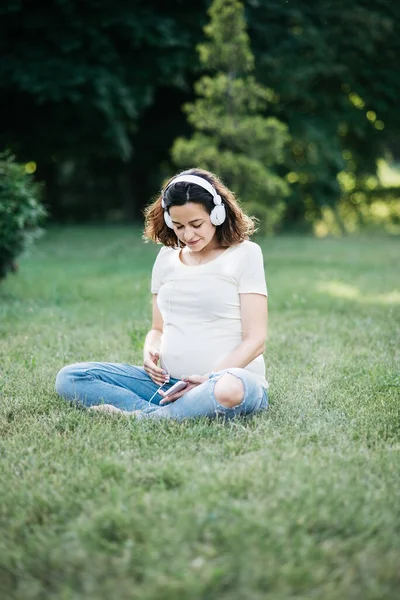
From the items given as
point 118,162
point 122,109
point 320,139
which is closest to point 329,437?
point 122,109

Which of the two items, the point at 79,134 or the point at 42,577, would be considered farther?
the point at 79,134

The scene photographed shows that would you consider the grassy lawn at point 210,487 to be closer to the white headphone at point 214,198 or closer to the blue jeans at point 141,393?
the blue jeans at point 141,393

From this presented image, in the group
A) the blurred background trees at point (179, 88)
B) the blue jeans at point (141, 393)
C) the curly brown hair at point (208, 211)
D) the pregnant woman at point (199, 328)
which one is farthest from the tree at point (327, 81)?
the blue jeans at point (141, 393)

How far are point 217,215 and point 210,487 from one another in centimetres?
149

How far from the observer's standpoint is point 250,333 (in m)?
3.53

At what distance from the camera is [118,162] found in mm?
21672

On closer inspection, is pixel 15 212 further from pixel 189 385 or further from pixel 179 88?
pixel 179 88

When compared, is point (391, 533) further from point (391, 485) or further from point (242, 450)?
point (242, 450)

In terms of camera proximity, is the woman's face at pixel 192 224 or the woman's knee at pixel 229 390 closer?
the woman's knee at pixel 229 390

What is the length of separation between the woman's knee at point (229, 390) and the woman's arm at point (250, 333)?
0.15 meters

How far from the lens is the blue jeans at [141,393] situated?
11.1 ft

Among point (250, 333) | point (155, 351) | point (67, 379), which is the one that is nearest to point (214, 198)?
point (250, 333)

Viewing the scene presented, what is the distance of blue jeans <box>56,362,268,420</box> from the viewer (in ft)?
11.1

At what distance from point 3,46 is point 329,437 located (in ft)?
44.5
